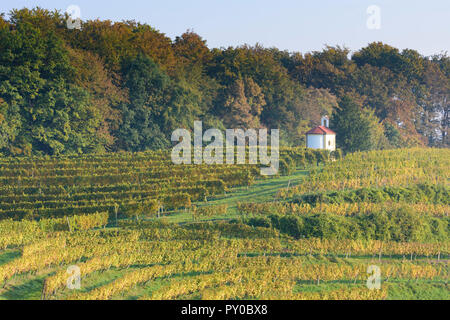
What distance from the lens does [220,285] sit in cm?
1742

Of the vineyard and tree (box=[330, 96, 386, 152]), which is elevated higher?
tree (box=[330, 96, 386, 152])

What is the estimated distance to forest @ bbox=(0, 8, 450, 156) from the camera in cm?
4888

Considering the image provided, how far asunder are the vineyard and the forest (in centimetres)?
943

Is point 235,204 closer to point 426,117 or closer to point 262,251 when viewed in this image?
point 262,251

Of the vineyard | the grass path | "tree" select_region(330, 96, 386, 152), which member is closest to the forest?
"tree" select_region(330, 96, 386, 152)

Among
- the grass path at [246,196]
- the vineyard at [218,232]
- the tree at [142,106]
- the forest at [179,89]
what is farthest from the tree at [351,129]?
the tree at [142,106]

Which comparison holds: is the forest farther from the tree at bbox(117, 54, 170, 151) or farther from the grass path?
the grass path

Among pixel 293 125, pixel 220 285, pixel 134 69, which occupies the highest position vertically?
pixel 134 69

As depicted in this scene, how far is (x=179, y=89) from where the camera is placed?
200ft

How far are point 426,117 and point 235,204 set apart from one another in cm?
6056

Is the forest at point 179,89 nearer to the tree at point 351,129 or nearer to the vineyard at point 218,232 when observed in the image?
the tree at point 351,129

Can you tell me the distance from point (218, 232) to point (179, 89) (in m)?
38.4

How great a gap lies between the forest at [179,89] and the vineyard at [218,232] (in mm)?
9425

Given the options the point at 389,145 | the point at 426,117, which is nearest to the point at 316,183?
the point at 389,145
